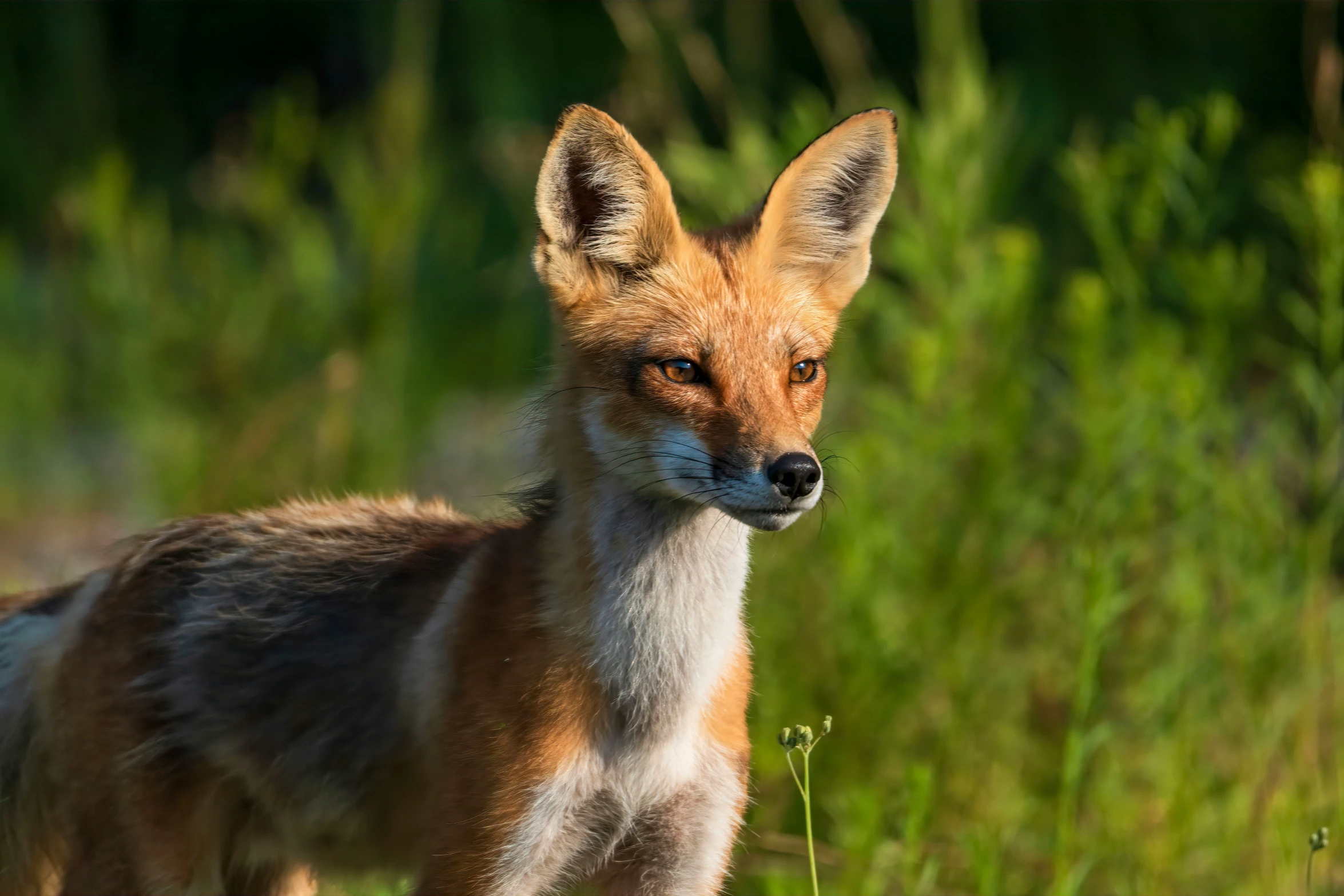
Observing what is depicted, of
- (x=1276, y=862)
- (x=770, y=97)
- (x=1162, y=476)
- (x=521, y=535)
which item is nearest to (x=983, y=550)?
(x=1162, y=476)

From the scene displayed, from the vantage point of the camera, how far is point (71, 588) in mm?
4148

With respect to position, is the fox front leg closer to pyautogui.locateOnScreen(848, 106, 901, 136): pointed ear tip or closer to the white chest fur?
the white chest fur

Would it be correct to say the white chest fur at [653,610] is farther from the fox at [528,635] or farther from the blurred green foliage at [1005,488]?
the blurred green foliage at [1005,488]

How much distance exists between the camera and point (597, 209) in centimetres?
366

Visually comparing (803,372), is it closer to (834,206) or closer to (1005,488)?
(834,206)

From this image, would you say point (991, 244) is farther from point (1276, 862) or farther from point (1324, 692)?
point (1276, 862)

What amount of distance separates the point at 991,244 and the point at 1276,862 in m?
2.40

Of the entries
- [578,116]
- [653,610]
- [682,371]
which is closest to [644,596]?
[653,610]

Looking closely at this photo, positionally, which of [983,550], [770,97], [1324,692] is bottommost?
[1324,692]

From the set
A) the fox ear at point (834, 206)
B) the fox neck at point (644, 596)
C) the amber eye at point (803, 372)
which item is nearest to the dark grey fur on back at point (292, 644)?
the fox neck at point (644, 596)

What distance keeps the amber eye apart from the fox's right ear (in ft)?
1.44

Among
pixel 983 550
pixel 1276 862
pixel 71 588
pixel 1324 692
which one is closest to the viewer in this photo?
pixel 71 588

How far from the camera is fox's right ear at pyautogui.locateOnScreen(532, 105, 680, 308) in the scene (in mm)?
3463

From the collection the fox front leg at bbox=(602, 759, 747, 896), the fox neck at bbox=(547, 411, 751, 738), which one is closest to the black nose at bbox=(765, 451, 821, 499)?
the fox neck at bbox=(547, 411, 751, 738)
